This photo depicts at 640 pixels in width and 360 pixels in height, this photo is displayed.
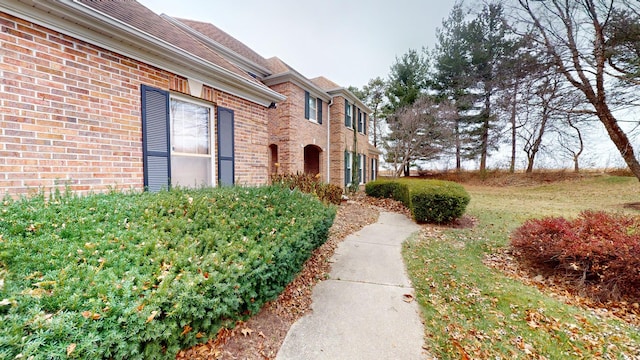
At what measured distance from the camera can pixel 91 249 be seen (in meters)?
1.80

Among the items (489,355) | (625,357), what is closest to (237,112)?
(489,355)

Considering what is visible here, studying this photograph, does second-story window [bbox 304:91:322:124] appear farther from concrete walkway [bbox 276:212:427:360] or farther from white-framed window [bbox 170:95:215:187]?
concrete walkway [bbox 276:212:427:360]

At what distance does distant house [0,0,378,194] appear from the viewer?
9.19 feet

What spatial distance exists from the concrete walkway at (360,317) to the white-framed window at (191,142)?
320cm

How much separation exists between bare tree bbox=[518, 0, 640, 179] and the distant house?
6411 millimetres

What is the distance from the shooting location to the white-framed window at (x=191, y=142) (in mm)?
4457

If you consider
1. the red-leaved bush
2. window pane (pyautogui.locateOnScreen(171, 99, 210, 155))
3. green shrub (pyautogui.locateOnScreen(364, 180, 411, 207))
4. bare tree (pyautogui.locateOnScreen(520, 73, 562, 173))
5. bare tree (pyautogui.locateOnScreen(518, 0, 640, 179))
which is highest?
bare tree (pyautogui.locateOnScreen(518, 0, 640, 179))

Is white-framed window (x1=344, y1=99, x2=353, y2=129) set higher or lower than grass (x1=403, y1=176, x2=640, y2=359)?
higher

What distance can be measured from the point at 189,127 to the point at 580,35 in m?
8.72

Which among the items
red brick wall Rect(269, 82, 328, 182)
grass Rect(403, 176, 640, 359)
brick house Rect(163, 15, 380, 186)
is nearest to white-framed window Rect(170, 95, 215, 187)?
grass Rect(403, 176, 640, 359)

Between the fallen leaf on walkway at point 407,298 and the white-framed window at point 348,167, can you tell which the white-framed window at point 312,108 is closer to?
the white-framed window at point 348,167

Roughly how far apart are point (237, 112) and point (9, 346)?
4.91 m

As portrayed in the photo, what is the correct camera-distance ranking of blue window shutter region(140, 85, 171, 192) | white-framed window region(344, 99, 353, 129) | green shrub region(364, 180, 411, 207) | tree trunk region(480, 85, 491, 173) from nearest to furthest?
blue window shutter region(140, 85, 171, 192)
green shrub region(364, 180, 411, 207)
white-framed window region(344, 99, 353, 129)
tree trunk region(480, 85, 491, 173)

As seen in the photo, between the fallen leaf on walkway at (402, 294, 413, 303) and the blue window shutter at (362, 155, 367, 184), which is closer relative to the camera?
the fallen leaf on walkway at (402, 294, 413, 303)
